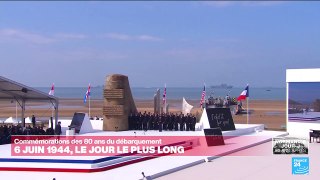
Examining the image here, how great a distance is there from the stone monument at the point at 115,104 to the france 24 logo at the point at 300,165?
28.4 ft

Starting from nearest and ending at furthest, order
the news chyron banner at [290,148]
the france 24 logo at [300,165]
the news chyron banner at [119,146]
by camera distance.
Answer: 1. the france 24 logo at [300,165]
2. the news chyron banner at [119,146]
3. the news chyron banner at [290,148]

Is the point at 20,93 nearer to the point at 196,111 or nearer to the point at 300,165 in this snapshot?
the point at 300,165

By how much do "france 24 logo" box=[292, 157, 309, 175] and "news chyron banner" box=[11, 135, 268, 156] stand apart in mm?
1736

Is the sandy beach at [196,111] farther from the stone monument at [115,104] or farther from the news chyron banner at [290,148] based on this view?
the news chyron banner at [290,148]

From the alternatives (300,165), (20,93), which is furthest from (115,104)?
(300,165)

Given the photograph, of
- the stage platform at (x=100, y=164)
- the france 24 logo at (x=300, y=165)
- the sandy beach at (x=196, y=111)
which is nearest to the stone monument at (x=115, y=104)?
the stage platform at (x=100, y=164)

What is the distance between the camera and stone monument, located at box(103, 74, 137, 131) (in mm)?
22219

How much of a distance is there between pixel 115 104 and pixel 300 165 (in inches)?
383

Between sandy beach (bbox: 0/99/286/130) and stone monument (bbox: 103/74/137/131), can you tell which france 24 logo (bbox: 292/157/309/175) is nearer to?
stone monument (bbox: 103/74/137/131)

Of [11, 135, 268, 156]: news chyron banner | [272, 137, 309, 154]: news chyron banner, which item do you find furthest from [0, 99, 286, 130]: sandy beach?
[272, 137, 309, 154]: news chyron banner

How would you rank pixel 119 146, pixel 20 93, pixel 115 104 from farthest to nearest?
pixel 115 104 < pixel 20 93 < pixel 119 146

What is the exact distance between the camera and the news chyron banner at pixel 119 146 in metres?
15.5

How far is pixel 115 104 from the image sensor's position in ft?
73.2

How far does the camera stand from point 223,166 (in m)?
15.2
